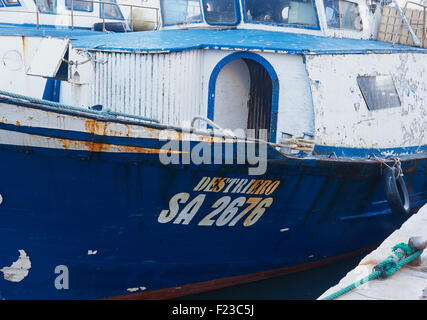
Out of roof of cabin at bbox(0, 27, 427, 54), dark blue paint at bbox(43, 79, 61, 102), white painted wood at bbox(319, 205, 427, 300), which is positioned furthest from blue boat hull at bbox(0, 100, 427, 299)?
dark blue paint at bbox(43, 79, 61, 102)

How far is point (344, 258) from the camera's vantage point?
25.3ft

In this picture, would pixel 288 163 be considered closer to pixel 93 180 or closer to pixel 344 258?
pixel 93 180

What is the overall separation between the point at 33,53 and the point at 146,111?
7.76 feet

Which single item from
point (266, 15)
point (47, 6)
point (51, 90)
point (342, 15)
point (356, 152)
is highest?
point (47, 6)

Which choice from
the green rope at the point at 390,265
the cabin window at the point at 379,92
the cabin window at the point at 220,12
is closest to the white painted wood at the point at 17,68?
the cabin window at the point at 220,12

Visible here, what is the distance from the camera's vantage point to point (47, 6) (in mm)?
14305

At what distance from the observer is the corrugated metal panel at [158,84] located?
5926 millimetres

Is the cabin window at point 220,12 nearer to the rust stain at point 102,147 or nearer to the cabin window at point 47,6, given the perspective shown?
the rust stain at point 102,147

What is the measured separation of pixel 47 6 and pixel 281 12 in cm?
930

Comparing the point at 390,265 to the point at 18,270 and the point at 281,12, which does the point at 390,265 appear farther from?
the point at 281,12

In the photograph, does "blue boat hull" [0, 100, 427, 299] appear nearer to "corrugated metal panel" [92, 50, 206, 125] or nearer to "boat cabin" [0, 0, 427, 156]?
"boat cabin" [0, 0, 427, 156]

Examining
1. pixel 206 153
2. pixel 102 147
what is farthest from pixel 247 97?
pixel 102 147

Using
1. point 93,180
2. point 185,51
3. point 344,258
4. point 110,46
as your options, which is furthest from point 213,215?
point 344,258

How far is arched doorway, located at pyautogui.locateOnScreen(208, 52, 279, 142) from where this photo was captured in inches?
242
